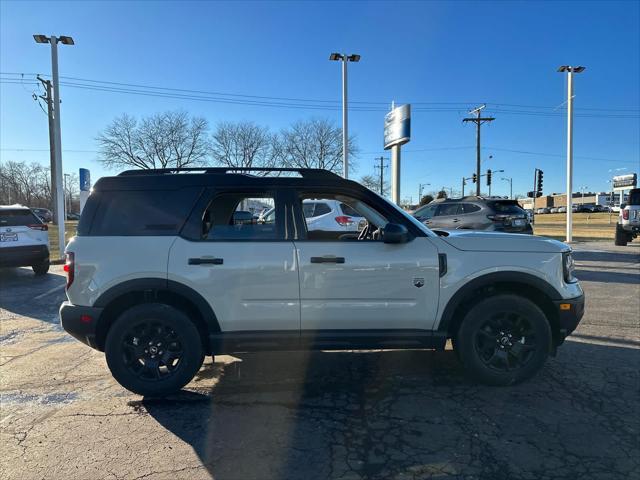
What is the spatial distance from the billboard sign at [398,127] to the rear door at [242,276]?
11825mm

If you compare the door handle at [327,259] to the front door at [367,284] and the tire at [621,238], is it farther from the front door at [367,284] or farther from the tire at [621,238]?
the tire at [621,238]

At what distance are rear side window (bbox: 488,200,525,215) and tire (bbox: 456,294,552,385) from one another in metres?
8.21

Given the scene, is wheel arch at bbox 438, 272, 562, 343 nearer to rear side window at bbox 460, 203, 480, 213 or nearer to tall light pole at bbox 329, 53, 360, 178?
rear side window at bbox 460, 203, 480, 213

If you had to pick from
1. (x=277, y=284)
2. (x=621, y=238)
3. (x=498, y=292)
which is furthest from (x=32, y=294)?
(x=621, y=238)

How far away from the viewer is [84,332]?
3.84m

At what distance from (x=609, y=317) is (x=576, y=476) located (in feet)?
15.5

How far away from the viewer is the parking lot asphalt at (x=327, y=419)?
2.86 metres

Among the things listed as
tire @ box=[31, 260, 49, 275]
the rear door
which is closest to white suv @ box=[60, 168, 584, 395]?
the rear door

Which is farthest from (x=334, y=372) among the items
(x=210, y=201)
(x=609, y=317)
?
(x=609, y=317)

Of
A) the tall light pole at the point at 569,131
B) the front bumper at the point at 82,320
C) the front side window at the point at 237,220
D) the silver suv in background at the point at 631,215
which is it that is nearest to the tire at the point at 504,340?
the front side window at the point at 237,220

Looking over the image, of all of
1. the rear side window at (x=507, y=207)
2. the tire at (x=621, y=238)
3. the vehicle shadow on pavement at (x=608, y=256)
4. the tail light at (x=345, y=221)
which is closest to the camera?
the tail light at (x=345, y=221)

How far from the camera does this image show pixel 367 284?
383 centimetres

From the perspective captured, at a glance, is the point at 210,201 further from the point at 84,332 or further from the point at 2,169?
the point at 2,169

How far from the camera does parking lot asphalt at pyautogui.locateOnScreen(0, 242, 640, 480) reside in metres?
2.86
